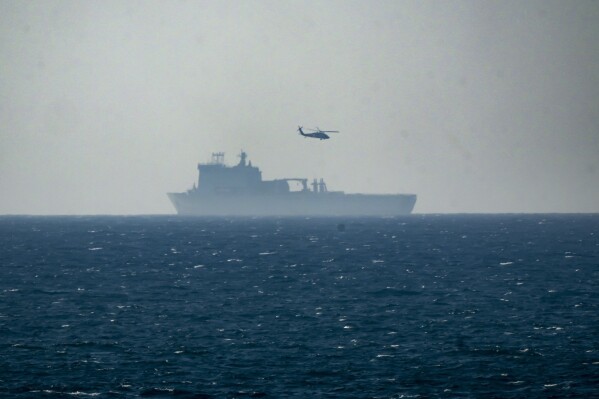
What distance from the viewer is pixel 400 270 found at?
65.6m

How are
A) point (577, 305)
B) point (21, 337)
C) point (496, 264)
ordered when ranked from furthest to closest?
point (496, 264), point (577, 305), point (21, 337)

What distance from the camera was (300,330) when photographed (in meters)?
37.1

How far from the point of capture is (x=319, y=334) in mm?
36094

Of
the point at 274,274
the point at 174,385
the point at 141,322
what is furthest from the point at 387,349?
the point at 274,274

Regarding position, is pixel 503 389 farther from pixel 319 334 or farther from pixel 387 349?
pixel 319 334

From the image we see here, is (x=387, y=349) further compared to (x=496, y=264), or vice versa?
Answer: (x=496, y=264)

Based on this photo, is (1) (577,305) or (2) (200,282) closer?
(1) (577,305)

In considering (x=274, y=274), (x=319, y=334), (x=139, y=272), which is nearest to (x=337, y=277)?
(x=274, y=274)

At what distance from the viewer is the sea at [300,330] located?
27.6 m

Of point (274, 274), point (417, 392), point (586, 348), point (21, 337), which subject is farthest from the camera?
point (274, 274)

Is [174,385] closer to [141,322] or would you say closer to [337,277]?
[141,322]

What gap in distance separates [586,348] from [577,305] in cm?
1192

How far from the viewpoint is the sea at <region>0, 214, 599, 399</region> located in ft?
90.6

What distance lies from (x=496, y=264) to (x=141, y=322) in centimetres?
3830
